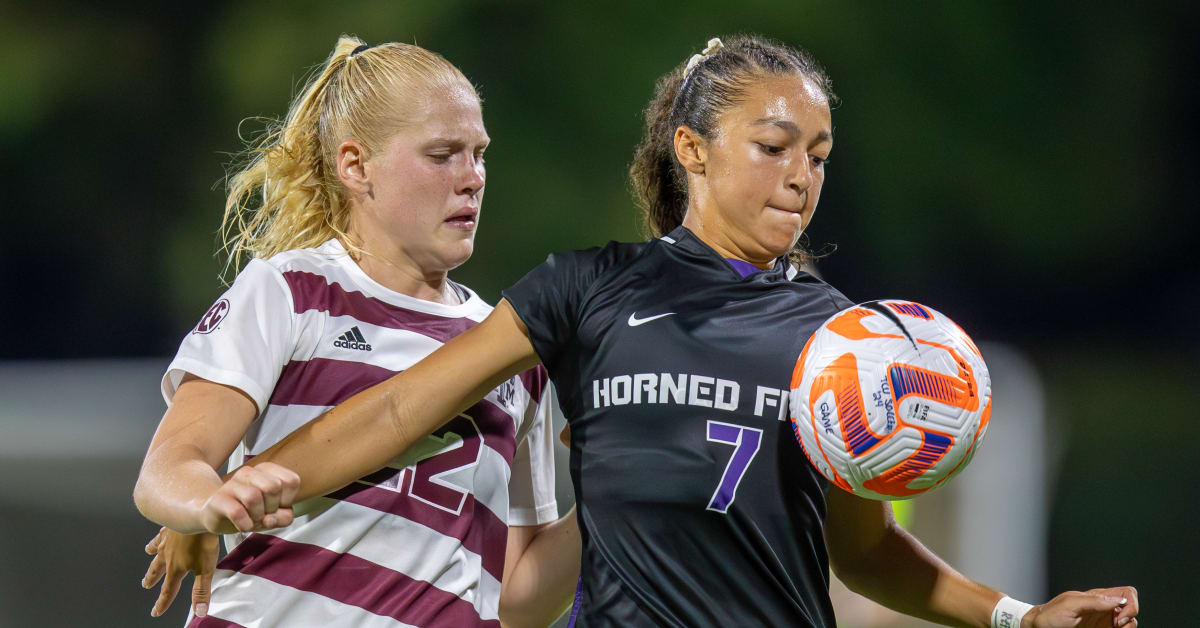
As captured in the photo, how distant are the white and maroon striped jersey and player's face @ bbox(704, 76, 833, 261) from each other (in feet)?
2.18

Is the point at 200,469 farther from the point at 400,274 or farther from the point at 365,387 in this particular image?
the point at 400,274

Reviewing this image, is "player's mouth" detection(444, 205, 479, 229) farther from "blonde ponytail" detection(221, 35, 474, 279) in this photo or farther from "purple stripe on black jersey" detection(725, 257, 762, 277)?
"purple stripe on black jersey" detection(725, 257, 762, 277)

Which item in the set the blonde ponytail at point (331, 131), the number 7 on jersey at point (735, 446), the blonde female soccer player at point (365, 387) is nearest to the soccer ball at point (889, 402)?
the number 7 on jersey at point (735, 446)

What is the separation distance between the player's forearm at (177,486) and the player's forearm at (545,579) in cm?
79

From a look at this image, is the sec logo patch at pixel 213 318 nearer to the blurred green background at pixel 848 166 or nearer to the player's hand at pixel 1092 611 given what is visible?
the player's hand at pixel 1092 611

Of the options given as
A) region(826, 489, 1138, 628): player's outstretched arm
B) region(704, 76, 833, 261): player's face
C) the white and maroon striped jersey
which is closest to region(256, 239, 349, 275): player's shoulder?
→ the white and maroon striped jersey

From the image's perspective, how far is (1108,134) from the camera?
7.62m

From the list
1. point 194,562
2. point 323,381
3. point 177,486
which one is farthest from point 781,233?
point 194,562

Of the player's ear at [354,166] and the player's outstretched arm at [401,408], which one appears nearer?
the player's outstretched arm at [401,408]

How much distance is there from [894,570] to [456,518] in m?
0.82

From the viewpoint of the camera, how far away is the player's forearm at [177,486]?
1.94 m

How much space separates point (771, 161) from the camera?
2143 mm

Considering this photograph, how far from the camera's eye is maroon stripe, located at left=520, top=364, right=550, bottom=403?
260 centimetres

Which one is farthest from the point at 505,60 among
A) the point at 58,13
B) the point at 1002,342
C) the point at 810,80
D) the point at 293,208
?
the point at 810,80
